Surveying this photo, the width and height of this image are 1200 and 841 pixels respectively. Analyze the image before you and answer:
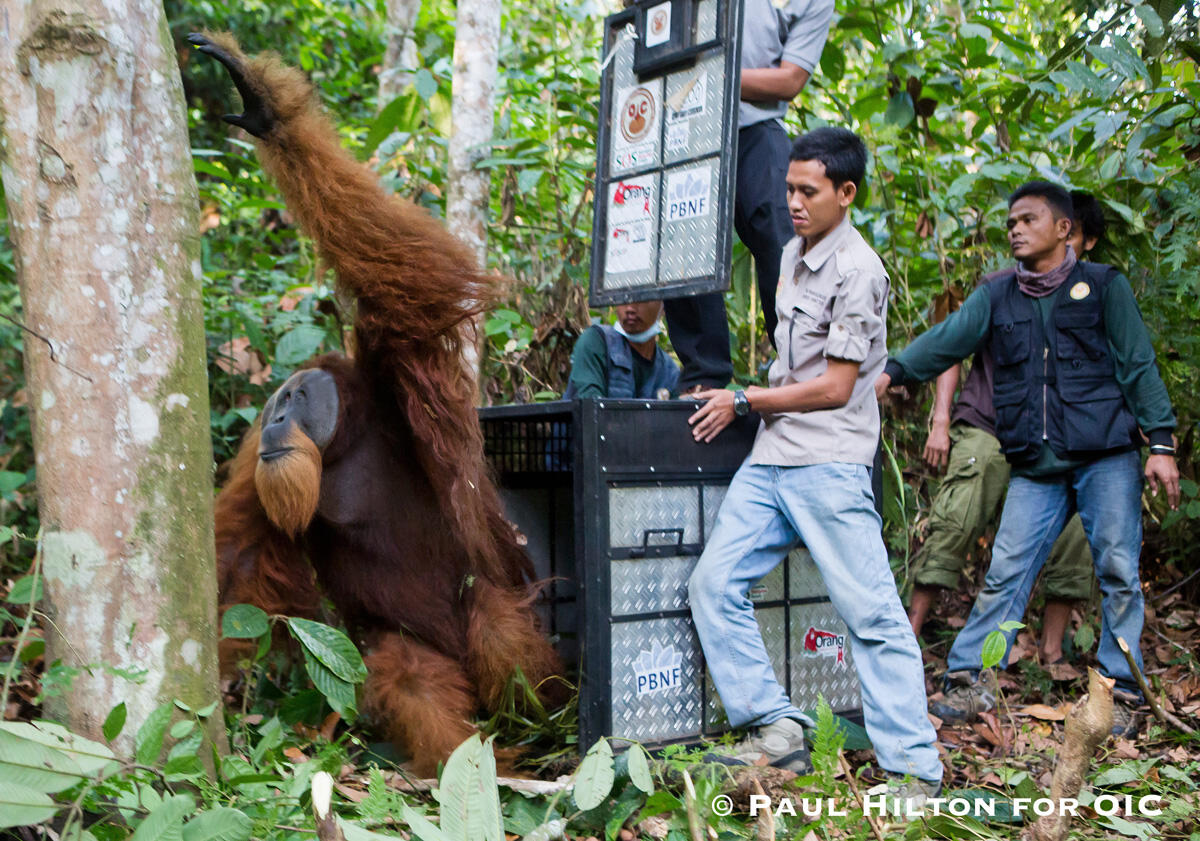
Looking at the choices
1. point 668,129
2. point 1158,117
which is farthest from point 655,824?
point 1158,117

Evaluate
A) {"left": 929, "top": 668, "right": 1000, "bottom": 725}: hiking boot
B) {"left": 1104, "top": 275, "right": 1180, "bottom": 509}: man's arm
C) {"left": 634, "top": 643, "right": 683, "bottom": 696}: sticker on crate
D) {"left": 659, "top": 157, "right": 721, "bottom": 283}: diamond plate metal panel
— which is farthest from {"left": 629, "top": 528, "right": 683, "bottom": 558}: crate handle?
{"left": 1104, "top": 275, "right": 1180, "bottom": 509}: man's arm

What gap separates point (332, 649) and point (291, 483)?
1.53 feet

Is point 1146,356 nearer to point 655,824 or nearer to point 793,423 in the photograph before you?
point 793,423

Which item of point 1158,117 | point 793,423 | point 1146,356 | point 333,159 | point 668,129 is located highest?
point 1158,117

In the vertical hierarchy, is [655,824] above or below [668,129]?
below

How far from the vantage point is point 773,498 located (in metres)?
2.89

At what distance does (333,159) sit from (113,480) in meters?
1.06

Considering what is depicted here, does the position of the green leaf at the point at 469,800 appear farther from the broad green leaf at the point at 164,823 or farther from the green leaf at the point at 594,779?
the broad green leaf at the point at 164,823

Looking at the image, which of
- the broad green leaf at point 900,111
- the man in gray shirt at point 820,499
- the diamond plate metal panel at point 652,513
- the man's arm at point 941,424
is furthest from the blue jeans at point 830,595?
the broad green leaf at point 900,111

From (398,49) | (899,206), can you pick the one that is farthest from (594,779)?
(398,49)

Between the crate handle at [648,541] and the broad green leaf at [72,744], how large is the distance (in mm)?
1389

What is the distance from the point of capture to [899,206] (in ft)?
17.5

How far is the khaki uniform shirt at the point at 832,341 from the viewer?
108 inches

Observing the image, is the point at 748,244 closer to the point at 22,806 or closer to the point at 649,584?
the point at 649,584
